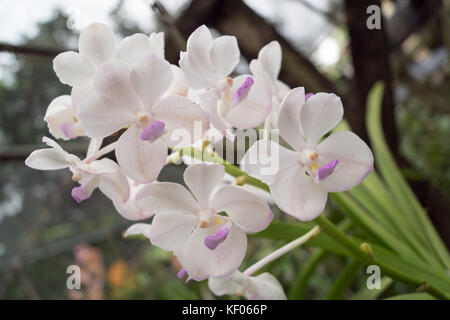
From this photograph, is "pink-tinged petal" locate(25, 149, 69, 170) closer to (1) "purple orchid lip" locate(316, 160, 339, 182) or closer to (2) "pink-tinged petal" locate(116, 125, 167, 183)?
(2) "pink-tinged petal" locate(116, 125, 167, 183)

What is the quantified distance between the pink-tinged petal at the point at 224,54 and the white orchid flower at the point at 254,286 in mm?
194

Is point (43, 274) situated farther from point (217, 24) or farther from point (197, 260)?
point (197, 260)

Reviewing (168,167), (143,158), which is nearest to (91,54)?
(143,158)

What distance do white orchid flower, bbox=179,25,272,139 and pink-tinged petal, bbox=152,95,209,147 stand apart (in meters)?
0.01

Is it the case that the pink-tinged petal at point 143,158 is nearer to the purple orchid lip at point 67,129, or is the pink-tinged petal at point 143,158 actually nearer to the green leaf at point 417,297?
the purple orchid lip at point 67,129

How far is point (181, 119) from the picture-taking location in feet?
0.99

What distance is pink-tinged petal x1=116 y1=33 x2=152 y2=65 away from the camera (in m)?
0.33

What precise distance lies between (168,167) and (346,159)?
89 centimetres

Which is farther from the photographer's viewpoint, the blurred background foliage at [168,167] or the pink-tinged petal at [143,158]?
the blurred background foliage at [168,167]

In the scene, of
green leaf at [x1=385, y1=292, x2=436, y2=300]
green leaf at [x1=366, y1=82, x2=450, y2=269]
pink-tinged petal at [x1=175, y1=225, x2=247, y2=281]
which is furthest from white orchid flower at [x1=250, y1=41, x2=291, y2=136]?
green leaf at [x1=366, y1=82, x2=450, y2=269]

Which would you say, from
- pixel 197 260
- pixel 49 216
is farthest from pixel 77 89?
pixel 49 216

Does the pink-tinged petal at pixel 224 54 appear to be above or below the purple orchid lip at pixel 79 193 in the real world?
above

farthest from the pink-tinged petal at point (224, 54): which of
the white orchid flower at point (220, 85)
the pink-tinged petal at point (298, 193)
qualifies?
the pink-tinged petal at point (298, 193)

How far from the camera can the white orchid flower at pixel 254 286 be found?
14.9 inches
